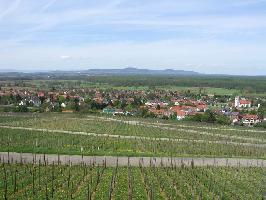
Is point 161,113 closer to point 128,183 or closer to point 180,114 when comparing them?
point 180,114

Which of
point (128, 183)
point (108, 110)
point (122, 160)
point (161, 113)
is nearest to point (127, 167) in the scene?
point (122, 160)

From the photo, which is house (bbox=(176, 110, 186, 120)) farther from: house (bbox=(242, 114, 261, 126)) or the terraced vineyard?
the terraced vineyard

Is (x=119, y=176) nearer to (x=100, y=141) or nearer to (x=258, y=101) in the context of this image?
(x=100, y=141)

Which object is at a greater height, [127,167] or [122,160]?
[127,167]

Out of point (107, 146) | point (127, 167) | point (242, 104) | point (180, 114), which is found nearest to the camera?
point (127, 167)

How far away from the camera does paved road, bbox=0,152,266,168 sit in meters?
32.9

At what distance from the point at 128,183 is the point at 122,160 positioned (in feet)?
31.8

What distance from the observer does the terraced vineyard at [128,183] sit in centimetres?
2236

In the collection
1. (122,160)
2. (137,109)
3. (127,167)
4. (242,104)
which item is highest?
(127,167)

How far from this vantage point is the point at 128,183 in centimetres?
2545

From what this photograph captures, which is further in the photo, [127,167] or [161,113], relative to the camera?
[161,113]

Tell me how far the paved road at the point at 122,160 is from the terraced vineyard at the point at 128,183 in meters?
2.12

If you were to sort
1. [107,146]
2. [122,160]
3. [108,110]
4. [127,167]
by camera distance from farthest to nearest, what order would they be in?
[108,110], [107,146], [122,160], [127,167]

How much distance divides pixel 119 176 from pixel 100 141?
18.1m
